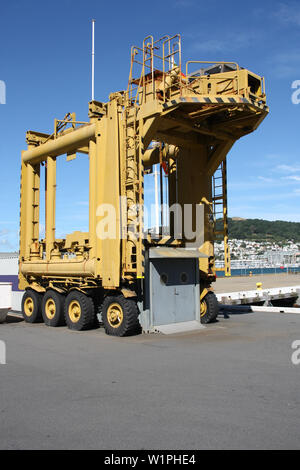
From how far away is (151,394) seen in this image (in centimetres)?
584

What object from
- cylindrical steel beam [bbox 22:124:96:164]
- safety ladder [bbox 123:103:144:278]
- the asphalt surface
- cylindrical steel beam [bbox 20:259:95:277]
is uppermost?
cylindrical steel beam [bbox 22:124:96:164]

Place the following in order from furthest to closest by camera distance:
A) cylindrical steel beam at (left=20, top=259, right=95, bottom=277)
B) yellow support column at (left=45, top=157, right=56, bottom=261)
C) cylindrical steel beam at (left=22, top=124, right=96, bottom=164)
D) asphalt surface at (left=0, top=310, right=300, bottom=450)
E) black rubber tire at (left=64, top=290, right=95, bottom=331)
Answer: yellow support column at (left=45, top=157, right=56, bottom=261)
cylindrical steel beam at (left=22, top=124, right=96, bottom=164)
cylindrical steel beam at (left=20, top=259, right=95, bottom=277)
black rubber tire at (left=64, top=290, right=95, bottom=331)
asphalt surface at (left=0, top=310, right=300, bottom=450)

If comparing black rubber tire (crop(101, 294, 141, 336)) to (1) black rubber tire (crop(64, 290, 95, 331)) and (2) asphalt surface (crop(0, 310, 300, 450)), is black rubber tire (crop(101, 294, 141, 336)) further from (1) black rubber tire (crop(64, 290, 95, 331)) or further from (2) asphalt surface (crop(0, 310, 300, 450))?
(1) black rubber tire (crop(64, 290, 95, 331))

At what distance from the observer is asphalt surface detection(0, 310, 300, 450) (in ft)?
14.3

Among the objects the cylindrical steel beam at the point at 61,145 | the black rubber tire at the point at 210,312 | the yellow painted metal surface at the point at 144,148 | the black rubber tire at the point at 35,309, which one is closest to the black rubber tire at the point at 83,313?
the yellow painted metal surface at the point at 144,148

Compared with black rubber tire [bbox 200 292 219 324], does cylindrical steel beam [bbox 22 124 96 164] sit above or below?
above

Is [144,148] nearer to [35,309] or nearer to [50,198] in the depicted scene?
[50,198]

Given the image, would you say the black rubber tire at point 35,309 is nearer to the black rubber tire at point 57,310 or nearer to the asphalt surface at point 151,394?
the black rubber tire at point 57,310

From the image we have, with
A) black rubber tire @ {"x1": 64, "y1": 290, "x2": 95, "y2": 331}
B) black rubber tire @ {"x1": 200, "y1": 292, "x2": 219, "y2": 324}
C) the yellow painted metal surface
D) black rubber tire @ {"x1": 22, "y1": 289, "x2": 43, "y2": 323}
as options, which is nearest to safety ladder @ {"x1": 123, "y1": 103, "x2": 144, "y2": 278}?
the yellow painted metal surface

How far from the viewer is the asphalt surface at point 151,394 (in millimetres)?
4352

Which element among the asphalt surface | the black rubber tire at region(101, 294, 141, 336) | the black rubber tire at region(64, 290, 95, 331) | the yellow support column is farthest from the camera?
the yellow support column

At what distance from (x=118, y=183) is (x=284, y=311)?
7726 mm

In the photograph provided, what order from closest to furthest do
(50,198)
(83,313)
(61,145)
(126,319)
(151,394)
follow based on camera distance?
(151,394)
(126,319)
(83,313)
(61,145)
(50,198)

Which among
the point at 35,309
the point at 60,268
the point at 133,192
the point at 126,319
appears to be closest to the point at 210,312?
the point at 126,319
